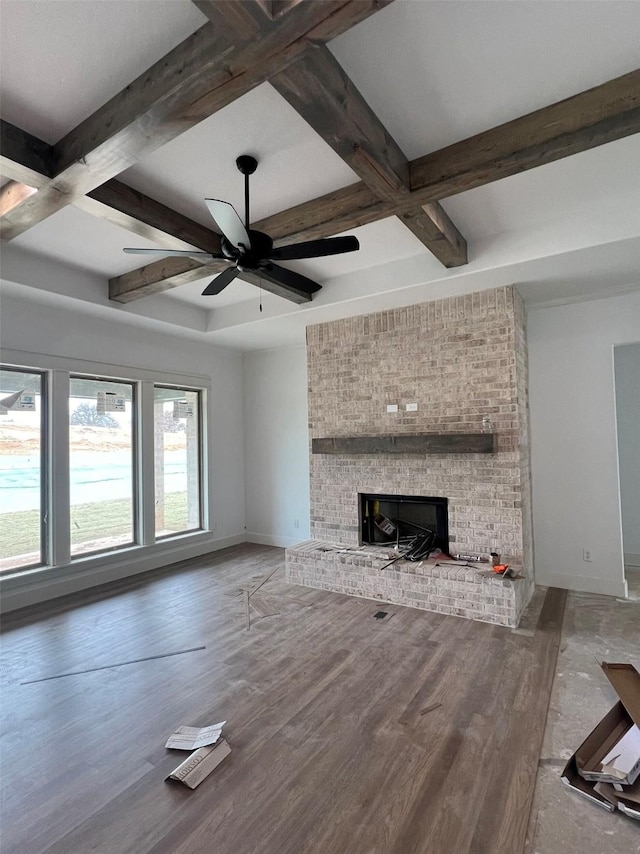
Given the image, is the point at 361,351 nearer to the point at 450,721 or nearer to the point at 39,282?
the point at 39,282

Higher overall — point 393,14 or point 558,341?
point 393,14

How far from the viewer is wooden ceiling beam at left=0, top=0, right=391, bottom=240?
1.52 meters

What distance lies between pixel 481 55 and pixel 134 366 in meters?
4.66

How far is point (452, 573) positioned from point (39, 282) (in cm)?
457

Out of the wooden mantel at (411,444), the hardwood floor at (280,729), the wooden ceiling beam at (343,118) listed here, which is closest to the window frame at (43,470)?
the hardwood floor at (280,729)

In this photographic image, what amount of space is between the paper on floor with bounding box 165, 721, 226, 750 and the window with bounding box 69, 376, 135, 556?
3193 millimetres

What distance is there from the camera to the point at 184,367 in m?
6.06

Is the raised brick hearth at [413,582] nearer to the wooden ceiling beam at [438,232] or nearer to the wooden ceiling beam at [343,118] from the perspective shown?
the wooden ceiling beam at [438,232]

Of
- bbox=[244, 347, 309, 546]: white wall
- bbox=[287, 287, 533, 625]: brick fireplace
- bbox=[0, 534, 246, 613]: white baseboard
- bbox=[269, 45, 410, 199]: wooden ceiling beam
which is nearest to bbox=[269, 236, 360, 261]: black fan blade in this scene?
Answer: bbox=[269, 45, 410, 199]: wooden ceiling beam

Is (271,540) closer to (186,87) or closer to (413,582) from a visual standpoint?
(413,582)

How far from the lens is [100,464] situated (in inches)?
202

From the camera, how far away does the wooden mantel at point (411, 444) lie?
4.04 m

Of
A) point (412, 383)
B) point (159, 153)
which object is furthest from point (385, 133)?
point (412, 383)

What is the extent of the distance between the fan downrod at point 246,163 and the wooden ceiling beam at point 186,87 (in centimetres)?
56
